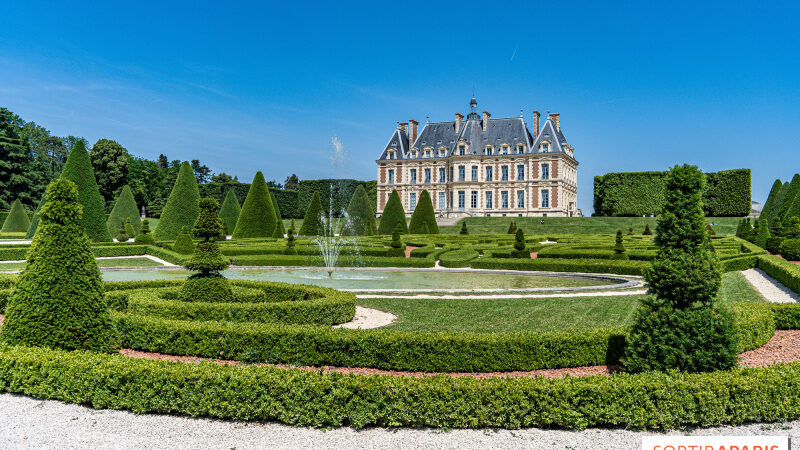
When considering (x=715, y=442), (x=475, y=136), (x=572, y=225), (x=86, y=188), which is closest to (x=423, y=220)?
(x=572, y=225)

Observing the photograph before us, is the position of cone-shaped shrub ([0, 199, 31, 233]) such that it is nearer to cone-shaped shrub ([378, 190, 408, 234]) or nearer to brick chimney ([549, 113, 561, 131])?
cone-shaped shrub ([378, 190, 408, 234])

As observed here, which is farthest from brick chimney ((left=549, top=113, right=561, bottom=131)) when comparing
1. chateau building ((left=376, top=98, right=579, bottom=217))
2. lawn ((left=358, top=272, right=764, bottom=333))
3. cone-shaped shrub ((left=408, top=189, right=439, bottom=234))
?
lawn ((left=358, top=272, right=764, bottom=333))

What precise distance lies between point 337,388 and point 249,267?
16046 mm

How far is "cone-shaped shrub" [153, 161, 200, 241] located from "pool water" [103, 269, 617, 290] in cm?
1028

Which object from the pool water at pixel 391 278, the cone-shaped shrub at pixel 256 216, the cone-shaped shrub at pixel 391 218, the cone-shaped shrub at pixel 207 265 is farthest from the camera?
the cone-shaped shrub at pixel 391 218

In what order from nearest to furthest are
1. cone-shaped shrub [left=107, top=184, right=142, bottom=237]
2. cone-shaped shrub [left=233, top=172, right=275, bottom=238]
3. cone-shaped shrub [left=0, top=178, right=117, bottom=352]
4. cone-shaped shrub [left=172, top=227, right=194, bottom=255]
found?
cone-shaped shrub [left=0, top=178, right=117, bottom=352]
cone-shaped shrub [left=172, top=227, right=194, bottom=255]
cone-shaped shrub [left=233, top=172, right=275, bottom=238]
cone-shaped shrub [left=107, top=184, right=142, bottom=237]

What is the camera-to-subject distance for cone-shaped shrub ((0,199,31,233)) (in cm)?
3847

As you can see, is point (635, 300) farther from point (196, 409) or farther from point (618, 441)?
point (196, 409)

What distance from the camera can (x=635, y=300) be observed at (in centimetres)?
1144

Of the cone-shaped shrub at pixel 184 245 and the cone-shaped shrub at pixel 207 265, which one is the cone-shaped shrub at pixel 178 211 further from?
the cone-shaped shrub at pixel 207 265

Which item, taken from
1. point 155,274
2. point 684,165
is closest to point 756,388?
point 684,165

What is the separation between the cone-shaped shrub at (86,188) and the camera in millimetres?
23391

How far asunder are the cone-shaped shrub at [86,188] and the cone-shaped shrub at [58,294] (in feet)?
64.9

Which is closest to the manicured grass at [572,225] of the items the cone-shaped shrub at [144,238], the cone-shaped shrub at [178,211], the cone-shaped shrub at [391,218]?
the cone-shaped shrub at [391,218]
